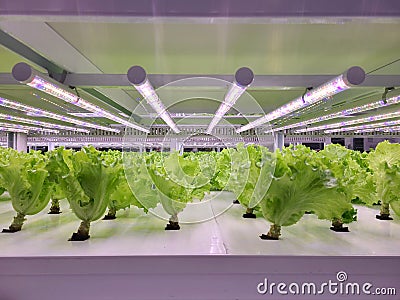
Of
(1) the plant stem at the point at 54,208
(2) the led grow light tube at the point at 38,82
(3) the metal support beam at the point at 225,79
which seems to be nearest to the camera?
(2) the led grow light tube at the point at 38,82

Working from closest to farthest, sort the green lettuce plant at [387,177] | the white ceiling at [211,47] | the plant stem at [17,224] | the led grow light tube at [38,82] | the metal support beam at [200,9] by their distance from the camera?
1. the metal support beam at [200,9]
2. the plant stem at [17,224]
3. the green lettuce plant at [387,177]
4. the led grow light tube at [38,82]
5. the white ceiling at [211,47]

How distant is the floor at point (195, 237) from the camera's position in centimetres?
186

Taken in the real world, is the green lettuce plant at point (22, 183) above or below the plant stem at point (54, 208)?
above

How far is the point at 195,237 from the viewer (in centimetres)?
216

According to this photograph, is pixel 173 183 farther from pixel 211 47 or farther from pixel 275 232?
pixel 211 47

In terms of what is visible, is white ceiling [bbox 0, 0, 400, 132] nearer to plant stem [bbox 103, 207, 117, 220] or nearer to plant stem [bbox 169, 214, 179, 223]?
plant stem [bbox 169, 214, 179, 223]

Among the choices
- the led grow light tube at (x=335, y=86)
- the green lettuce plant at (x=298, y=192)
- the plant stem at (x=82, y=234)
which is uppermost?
the led grow light tube at (x=335, y=86)

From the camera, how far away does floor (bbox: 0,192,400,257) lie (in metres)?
1.86

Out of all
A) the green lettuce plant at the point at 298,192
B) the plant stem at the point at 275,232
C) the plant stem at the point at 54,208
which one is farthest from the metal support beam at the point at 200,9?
the plant stem at the point at 54,208

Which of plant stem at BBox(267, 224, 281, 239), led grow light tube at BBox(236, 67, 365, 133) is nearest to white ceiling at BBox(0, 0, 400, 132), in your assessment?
led grow light tube at BBox(236, 67, 365, 133)

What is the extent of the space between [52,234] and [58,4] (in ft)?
4.59

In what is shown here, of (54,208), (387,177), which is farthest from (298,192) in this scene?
(54,208)

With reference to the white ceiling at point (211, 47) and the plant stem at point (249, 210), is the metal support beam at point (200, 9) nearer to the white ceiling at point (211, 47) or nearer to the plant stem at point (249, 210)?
the white ceiling at point (211, 47)

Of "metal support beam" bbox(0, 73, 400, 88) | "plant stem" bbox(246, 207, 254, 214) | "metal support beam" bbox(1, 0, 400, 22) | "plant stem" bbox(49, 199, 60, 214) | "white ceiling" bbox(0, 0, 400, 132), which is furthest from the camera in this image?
"metal support beam" bbox(0, 73, 400, 88)
